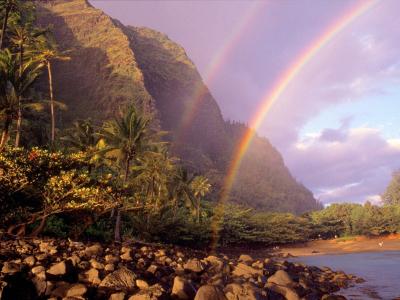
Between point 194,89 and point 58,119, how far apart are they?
363 ft

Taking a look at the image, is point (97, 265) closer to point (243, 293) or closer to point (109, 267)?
point (109, 267)

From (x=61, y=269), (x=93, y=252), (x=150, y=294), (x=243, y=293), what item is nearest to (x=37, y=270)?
(x=61, y=269)

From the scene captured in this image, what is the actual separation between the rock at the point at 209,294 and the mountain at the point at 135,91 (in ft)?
306

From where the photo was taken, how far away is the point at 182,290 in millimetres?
13570

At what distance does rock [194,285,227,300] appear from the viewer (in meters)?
12.7

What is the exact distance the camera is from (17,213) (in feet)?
71.6

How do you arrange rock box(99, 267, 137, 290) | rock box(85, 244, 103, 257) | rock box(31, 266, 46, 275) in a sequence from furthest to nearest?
1. rock box(85, 244, 103, 257)
2. rock box(99, 267, 137, 290)
3. rock box(31, 266, 46, 275)

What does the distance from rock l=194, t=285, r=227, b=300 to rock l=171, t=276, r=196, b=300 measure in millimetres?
814

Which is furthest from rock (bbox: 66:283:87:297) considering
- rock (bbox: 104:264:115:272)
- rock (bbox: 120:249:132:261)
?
rock (bbox: 120:249:132:261)

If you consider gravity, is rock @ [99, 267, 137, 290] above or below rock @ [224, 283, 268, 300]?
above

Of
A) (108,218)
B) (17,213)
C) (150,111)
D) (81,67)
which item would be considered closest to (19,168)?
(17,213)

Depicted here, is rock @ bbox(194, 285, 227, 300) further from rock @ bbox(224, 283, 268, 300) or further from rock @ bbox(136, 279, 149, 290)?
rock @ bbox(136, 279, 149, 290)

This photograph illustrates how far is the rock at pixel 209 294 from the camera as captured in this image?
12695 millimetres

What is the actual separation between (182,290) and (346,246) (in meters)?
64.6
